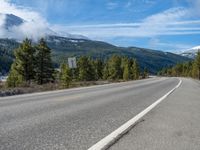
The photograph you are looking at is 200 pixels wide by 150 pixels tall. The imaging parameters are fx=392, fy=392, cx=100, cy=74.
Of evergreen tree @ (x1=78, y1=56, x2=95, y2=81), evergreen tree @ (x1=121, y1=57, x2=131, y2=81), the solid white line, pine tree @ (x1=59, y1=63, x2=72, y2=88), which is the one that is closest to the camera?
the solid white line

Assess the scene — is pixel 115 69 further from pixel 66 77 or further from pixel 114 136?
pixel 114 136

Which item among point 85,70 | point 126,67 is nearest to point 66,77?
point 85,70

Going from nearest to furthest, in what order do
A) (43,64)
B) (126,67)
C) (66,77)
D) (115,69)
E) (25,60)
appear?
1. (66,77)
2. (25,60)
3. (43,64)
4. (126,67)
5. (115,69)

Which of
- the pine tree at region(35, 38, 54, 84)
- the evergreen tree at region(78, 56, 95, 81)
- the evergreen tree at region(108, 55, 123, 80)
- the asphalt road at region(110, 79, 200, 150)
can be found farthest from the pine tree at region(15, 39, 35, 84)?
the asphalt road at region(110, 79, 200, 150)

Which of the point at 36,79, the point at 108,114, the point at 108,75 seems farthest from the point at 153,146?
the point at 108,75

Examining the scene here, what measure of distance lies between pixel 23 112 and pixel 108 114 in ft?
8.14

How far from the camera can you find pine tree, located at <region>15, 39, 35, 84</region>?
62562mm

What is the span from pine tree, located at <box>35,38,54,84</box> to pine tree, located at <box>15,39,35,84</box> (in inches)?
109

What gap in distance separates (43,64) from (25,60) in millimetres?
5157

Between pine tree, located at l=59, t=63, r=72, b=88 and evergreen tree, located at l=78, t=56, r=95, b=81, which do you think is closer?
pine tree, located at l=59, t=63, r=72, b=88

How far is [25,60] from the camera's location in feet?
206

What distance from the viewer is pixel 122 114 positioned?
1165 centimetres

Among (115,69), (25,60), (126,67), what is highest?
(25,60)

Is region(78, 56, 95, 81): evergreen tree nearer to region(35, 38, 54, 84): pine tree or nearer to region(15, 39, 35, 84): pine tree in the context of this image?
region(35, 38, 54, 84): pine tree
